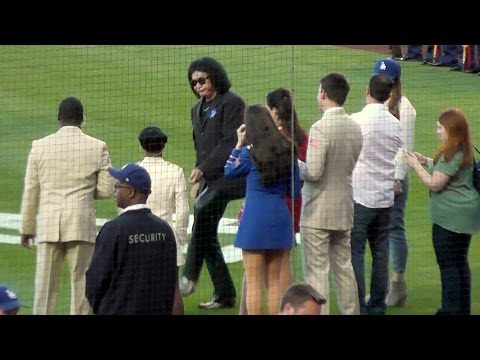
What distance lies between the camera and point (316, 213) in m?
8.52

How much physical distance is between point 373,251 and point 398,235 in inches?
15.8

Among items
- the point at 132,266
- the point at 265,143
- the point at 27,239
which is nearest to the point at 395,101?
the point at 265,143

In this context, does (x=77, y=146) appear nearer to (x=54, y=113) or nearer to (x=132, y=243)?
(x=132, y=243)

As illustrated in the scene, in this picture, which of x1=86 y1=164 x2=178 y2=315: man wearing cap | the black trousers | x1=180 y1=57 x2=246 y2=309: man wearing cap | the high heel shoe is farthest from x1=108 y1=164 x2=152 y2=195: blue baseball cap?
the high heel shoe

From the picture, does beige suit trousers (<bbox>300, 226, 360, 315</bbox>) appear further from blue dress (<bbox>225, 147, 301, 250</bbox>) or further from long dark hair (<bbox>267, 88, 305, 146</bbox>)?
long dark hair (<bbox>267, 88, 305, 146</bbox>)

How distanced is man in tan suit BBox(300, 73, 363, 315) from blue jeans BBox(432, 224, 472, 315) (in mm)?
591

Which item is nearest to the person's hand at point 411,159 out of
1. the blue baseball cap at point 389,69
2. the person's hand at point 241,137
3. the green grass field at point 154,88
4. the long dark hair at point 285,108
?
the blue baseball cap at point 389,69

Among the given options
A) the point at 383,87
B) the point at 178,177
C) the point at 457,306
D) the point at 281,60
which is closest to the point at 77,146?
the point at 178,177

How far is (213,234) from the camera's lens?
938 centimetres

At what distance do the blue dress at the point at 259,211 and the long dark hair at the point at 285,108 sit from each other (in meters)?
0.29

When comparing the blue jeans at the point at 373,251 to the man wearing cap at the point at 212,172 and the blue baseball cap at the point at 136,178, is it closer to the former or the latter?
the man wearing cap at the point at 212,172

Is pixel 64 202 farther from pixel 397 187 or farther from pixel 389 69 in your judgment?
pixel 389 69

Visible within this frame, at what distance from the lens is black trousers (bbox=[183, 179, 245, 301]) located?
9.30 meters
